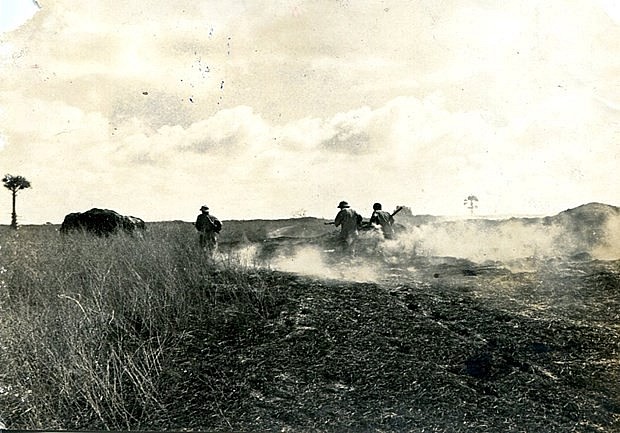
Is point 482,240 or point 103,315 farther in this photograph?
point 103,315

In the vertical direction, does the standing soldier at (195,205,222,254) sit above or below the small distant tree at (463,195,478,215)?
below

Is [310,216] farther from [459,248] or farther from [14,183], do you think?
[14,183]

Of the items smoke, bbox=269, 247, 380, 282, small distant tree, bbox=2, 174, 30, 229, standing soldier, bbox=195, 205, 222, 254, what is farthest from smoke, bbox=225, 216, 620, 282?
small distant tree, bbox=2, 174, 30, 229

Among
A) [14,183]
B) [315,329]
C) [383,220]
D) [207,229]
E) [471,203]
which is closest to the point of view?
[471,203]

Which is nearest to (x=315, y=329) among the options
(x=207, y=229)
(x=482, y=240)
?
(x=207, y=229)

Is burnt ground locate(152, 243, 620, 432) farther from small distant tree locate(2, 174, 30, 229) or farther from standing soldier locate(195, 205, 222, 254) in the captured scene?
small distant tree locate(2, 174, 30, 229)

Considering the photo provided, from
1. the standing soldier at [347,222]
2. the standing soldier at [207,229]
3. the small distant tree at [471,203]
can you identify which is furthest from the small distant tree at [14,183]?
the small distant tree at [471,203]

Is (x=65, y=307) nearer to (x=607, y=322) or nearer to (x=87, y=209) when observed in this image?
(x=87, y=209)
